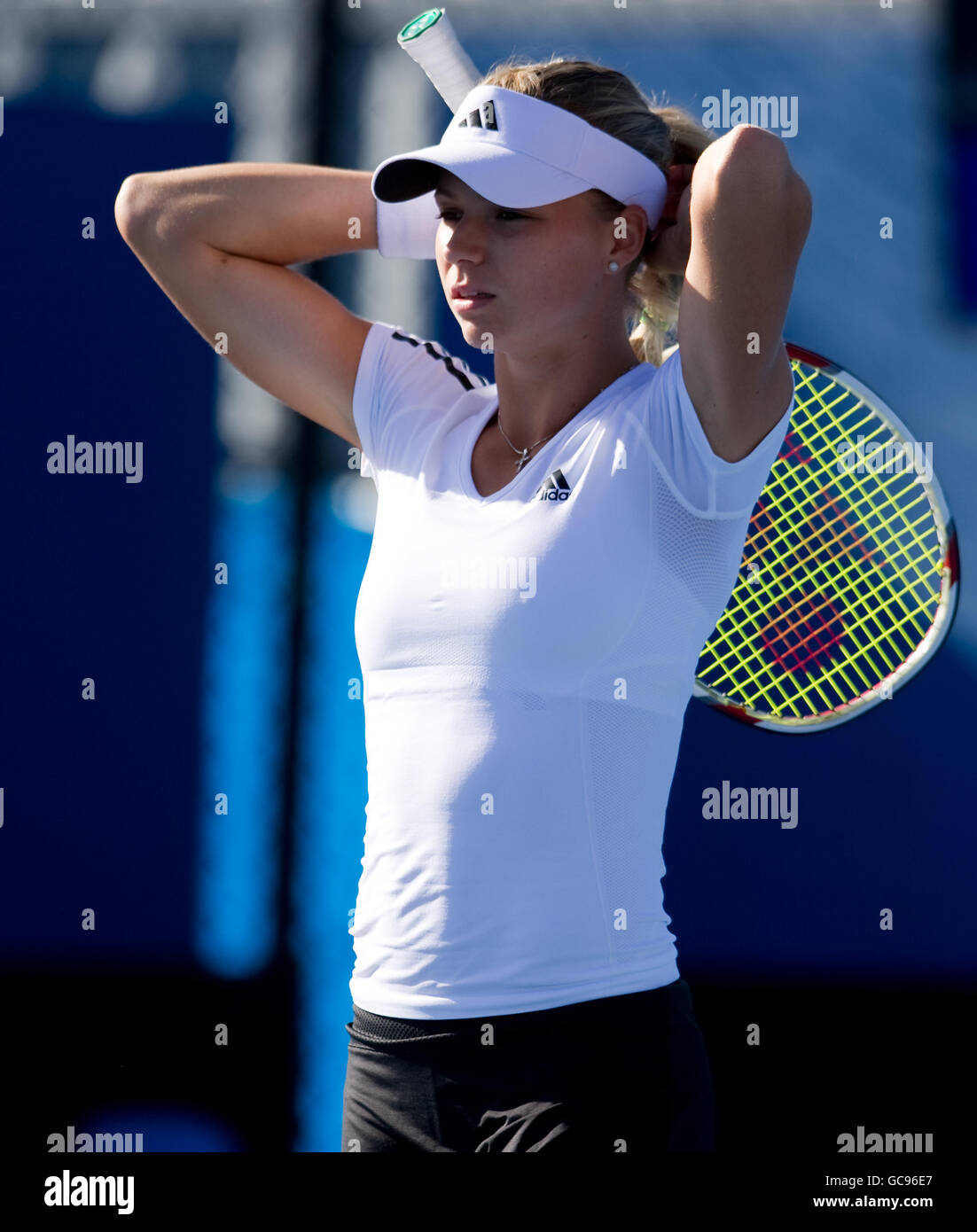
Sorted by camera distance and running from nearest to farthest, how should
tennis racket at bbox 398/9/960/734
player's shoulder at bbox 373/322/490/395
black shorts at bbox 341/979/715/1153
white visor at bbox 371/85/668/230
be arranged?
1. black shorts at bbox 341/979/715/1153
2. white visor at bbox 371/85/668/230
3. player's shoulder at bbox 373/322/490/395
4. tennis racket at bbox 398/9/960/734

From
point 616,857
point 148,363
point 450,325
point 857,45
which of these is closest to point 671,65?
point 857,45

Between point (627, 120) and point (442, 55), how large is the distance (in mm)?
310

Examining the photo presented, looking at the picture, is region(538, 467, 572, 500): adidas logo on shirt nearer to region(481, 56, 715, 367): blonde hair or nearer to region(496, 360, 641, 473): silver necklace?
region(496, 360, 641, 473): silver necklace

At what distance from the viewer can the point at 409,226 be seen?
4.92 feet

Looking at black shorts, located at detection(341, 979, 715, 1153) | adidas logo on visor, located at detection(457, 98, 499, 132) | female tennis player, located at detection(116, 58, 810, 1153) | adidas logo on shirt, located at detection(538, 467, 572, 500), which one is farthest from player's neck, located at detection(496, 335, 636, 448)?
black shorts, located at detection(341, 979, 715, 1153)

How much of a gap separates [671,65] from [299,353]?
4.15 ft

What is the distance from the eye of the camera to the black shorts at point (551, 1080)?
1.11 metres

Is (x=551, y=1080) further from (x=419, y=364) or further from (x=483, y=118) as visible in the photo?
(x=483, y=118)

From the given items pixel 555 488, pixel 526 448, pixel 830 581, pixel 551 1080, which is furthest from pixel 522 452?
pixel 830 581

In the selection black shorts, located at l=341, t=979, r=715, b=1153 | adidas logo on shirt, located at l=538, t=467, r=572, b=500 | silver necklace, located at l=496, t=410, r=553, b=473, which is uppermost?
silver necklace, located at l=496, t=410, r=553, b=473

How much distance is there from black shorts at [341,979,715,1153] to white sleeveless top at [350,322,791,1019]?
20 mm

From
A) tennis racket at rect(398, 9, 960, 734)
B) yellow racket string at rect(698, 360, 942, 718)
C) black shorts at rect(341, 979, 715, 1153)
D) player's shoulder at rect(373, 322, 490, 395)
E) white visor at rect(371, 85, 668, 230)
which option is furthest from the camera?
yellow racket string at rect(698, 360, 942, 718)

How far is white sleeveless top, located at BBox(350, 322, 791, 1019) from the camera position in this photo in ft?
3.72

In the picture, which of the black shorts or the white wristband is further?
the white wristband
